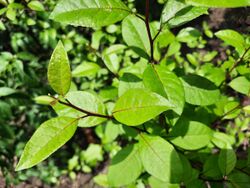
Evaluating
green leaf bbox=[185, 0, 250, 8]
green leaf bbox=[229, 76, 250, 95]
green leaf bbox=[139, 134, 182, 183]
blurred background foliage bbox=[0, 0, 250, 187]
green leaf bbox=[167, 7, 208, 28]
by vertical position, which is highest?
green leaf bbox=[185, 0, 250, 8]

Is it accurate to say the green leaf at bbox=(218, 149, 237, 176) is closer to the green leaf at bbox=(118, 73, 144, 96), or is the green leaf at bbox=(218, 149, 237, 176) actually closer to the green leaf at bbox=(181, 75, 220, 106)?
the green leaf at bbox=(181, 75, 220, 106)

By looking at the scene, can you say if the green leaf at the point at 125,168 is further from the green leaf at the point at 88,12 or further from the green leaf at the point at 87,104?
the green leaf at the point at 88,12

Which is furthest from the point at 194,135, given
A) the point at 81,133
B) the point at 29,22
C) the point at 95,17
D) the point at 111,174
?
the point at 81,133

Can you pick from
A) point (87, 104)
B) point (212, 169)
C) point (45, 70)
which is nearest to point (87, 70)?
point (87, 104)

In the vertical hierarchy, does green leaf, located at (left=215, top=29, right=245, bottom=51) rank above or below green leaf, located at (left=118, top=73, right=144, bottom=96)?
above

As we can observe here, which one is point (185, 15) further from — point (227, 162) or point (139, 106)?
point (227, 162)

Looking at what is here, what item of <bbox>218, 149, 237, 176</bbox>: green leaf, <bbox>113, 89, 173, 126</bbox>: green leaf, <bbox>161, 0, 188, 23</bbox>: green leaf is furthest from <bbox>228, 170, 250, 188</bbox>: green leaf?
<bbox>161, 0, 188, 23</bbox>: green leaf

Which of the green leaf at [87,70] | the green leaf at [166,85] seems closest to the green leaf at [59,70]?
the green leaf at [166,85]
